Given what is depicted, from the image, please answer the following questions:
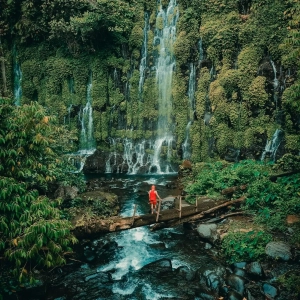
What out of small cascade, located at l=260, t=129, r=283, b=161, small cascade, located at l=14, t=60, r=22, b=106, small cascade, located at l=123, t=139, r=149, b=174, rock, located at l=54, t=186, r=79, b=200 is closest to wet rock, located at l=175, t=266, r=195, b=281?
rock, located at l=54, t=186, r=79, b=200

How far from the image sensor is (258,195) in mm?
11180

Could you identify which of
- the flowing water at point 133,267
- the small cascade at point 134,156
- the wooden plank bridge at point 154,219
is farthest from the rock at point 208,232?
the small cascade at point 134,156

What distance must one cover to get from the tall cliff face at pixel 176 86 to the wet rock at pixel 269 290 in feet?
30.7

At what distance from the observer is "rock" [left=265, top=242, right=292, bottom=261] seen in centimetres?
832

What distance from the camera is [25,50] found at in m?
23.0

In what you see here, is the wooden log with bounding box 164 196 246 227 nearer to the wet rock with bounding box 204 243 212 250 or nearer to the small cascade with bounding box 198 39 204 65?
the wet rock with bounding box 204 243 212 250

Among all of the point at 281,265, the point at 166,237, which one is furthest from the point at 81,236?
the point at 281,265

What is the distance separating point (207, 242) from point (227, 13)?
46.7 ft

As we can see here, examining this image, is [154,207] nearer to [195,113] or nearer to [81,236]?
[81,236]

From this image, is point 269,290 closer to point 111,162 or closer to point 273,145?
point 273,145

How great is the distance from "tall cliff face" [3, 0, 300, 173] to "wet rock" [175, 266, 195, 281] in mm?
9371

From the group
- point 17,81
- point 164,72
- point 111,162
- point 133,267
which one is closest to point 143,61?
point 164,72

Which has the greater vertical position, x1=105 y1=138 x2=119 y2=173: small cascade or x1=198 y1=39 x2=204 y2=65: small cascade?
x1=198 y1=39 x2=204 y2=65: small cascade

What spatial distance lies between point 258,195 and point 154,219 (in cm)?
436
